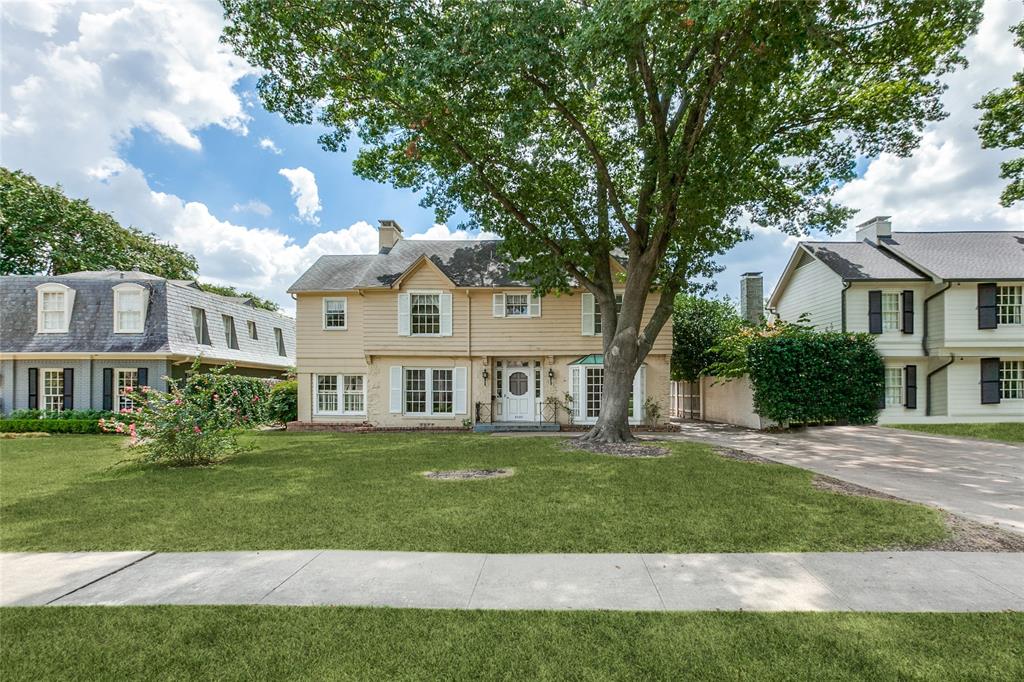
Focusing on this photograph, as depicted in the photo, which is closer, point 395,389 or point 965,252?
point 395,389

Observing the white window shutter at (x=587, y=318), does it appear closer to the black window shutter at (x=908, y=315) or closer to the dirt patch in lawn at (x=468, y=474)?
the dirt patch in lawn at (x=468, y=474)

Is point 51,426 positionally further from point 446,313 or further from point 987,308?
point 987,308

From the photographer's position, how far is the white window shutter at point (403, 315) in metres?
18.3

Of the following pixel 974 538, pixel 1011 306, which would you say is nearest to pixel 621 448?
pixel 974 538

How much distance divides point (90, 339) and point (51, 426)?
135 inches

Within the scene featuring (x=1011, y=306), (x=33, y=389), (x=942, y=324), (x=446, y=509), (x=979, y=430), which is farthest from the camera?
(x=33, y=389)

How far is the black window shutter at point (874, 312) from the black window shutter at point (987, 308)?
3285 millimetres

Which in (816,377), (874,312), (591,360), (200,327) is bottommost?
(816,377)

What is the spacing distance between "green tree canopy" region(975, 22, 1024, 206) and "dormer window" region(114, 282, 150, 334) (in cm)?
2826

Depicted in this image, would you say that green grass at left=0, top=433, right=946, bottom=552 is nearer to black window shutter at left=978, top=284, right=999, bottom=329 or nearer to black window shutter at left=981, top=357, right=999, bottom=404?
black window shutter at left=978, top=284, right=999, bottom=329

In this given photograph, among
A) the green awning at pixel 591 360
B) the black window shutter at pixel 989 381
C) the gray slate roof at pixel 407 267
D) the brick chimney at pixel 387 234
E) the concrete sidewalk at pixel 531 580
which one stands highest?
the brick chimney at pixel 387 234

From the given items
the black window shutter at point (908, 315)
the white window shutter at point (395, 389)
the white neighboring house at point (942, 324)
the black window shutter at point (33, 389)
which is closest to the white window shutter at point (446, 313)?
the white window shutter at point (395, 389)

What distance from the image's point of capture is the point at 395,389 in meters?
18.6

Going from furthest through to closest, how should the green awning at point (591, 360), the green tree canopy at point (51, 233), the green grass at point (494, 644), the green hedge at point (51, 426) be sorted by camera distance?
the green tree canopy at point (51, 233)
the green awning at point (591, 360)
the green hedge at point (51, 426)
the green grass at point (494, 644)
